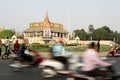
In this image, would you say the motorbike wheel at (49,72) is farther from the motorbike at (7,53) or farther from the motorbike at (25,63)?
the motorbike at (7,53)

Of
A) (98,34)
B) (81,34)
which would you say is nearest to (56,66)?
(98,34)

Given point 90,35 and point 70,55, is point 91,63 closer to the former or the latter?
point 70,55

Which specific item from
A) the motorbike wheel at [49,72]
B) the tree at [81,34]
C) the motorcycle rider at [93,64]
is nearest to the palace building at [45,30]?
the tree at [81,34]

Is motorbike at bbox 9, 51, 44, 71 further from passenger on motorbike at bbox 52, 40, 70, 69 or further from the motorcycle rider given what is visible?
the motorcycle rider

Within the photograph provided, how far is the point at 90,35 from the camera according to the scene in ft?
500

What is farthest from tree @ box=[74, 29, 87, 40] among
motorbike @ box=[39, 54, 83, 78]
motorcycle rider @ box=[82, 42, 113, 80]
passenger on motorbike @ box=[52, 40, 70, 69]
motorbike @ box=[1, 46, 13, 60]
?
motorcycle rider @ box=[82, 42, 113, 80]

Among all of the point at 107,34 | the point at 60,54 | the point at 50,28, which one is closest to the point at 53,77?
the point at 60,54

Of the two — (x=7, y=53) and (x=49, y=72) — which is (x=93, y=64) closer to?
(x=49, y=72)

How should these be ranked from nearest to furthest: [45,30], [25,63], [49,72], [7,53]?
[49,72] < [25,63] < [7,53] < [45,30]

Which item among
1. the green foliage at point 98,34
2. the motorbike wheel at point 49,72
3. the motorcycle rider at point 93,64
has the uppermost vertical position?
the green foliage at point 98,34

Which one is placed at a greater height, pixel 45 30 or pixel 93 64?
pixel 45 30

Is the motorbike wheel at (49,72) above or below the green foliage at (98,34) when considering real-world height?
below

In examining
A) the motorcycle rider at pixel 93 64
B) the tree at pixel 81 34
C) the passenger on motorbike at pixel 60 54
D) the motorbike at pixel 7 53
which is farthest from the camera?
the tree at pixel 81 34

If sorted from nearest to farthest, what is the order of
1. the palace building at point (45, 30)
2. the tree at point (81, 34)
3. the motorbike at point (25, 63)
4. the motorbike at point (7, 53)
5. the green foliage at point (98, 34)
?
the motorbike at point (25, 63)
the motorbike at point (7, 53)
the palace building at point (45, 30)
the green foliage at point (98, 34)
the tree at point (81, 34)
